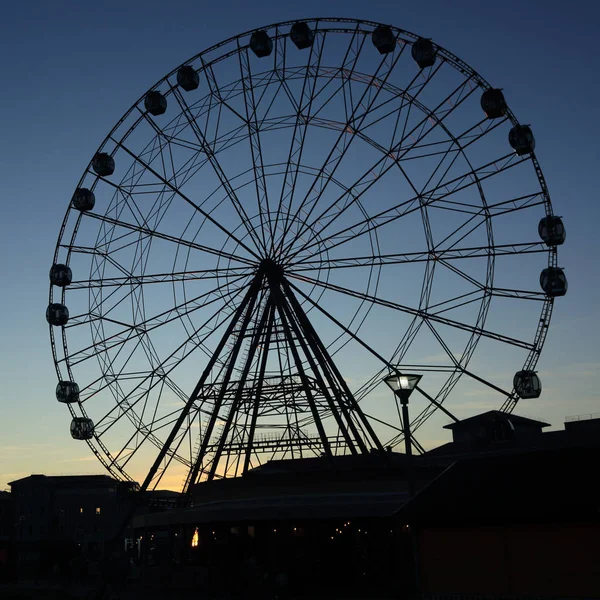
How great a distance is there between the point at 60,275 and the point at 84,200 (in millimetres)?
3438

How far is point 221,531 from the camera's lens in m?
31.4

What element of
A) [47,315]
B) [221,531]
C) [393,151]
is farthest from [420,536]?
[47,315]

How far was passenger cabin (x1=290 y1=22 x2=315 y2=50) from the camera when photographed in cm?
3231

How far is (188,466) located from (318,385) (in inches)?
287

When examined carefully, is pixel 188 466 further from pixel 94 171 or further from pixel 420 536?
pixel 420 536

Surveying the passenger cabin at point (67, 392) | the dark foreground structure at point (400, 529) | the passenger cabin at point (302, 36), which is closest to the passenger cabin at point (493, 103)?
the passenger cabin at point (302, 36)

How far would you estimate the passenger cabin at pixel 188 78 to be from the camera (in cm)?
3456

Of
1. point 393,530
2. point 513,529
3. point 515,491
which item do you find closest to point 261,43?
point 393,530

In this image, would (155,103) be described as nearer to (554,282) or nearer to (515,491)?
(554,282)

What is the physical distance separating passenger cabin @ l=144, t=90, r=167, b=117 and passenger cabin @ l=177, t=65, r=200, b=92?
41.5 inches

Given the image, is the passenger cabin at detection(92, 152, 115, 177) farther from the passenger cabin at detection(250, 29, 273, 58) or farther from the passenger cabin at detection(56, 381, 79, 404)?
the passenger cabin at detection(56, 381, 79, 404)

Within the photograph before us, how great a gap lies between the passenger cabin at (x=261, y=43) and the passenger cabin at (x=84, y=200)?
942cm

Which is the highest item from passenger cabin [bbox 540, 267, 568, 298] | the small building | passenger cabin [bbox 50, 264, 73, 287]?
passenger cabin [bbox 50, 264, 73, 287]

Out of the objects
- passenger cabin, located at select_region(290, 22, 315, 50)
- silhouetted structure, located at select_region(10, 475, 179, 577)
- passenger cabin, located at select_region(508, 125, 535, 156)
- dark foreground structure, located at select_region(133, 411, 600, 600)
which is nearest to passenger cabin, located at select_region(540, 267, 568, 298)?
passenger cabin, located at select_region(508, 125, 535, 156)
